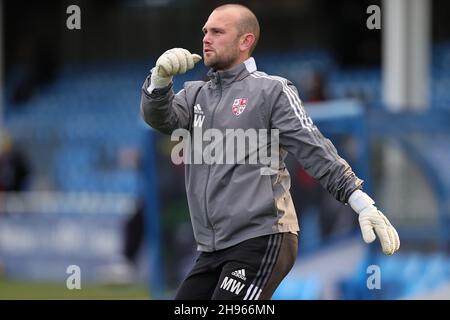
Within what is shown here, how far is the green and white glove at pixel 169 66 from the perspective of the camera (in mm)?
5988

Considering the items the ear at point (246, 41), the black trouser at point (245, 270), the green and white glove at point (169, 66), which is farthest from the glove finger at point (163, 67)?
the black trouser at point (245, 270)

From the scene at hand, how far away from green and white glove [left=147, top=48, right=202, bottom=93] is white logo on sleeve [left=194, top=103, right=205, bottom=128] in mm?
253

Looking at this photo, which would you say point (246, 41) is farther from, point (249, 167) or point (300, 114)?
point (249, 167)

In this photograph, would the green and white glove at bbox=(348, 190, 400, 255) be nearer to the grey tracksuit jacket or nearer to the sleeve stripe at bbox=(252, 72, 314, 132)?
the grey tracksuit jacket

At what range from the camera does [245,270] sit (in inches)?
232

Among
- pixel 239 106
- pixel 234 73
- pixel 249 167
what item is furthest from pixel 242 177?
pixel 234 73

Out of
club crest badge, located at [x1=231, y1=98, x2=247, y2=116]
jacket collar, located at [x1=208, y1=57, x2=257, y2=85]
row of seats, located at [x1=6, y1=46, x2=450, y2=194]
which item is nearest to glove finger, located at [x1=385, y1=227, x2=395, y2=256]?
club crest badge, located at [x1=231, y1=98, x2=247, y2=116]

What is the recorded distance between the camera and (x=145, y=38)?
29984mm

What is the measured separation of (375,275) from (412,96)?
795 centimetres

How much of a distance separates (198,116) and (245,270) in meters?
0.93

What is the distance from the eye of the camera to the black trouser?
5879 millimetres

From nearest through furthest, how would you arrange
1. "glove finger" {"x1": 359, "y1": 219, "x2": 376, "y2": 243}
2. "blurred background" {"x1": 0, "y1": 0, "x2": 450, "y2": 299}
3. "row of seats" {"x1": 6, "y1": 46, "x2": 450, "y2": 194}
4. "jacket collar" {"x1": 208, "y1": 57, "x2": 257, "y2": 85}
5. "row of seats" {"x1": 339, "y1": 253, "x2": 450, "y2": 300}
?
"glove finger" {"x1": 359, "y1": 219, "x2": 376, "y2": 243} → "jacket collar" {"x1": 208, "y1": 57, "x2": 257, "y2": 85} → "row of seats" {"x1": 339, "y1": 253, "x2": 450, "y2": 300} → "blurred background" {"x1": 0, "y1": 0, "x2": 450, "y2": 299} → "row of seats" {"x1": 6, "y1": 46, "x2": 450, "y2": 194}
